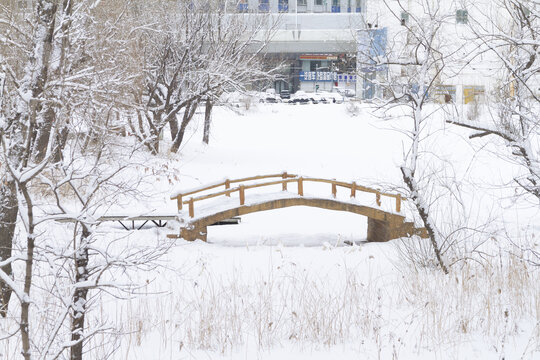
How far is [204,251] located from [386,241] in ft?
14.0

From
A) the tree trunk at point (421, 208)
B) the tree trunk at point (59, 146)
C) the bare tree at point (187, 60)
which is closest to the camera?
the tree trunk at point (59, 146)

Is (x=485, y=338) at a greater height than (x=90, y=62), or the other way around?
(x=90, y=62)

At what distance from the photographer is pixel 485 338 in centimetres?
703

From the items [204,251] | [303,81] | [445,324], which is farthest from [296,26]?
[445,324]

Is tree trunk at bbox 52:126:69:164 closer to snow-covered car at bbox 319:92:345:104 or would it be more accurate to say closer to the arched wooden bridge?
the arched wooden bridge

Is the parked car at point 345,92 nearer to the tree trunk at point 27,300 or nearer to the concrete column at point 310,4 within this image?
the concrete column at point 310,4

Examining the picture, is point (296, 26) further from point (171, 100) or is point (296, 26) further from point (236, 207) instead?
point (236, 207)

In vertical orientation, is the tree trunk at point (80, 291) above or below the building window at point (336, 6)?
below

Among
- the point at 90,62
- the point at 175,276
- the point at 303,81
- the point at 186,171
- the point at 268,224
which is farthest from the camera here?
the point at 303,81

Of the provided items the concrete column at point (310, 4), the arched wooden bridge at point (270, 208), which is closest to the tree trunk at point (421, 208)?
the arched wooden bridge at point (270, 208)

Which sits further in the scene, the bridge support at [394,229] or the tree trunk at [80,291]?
the bridge support at [394,229]

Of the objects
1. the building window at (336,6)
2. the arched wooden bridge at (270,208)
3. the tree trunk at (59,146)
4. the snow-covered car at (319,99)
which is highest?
the building window at (336,6)

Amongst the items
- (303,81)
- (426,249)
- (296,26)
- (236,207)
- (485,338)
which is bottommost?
(485,338)

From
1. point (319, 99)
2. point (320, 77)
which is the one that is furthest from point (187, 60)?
point (320, 77)
